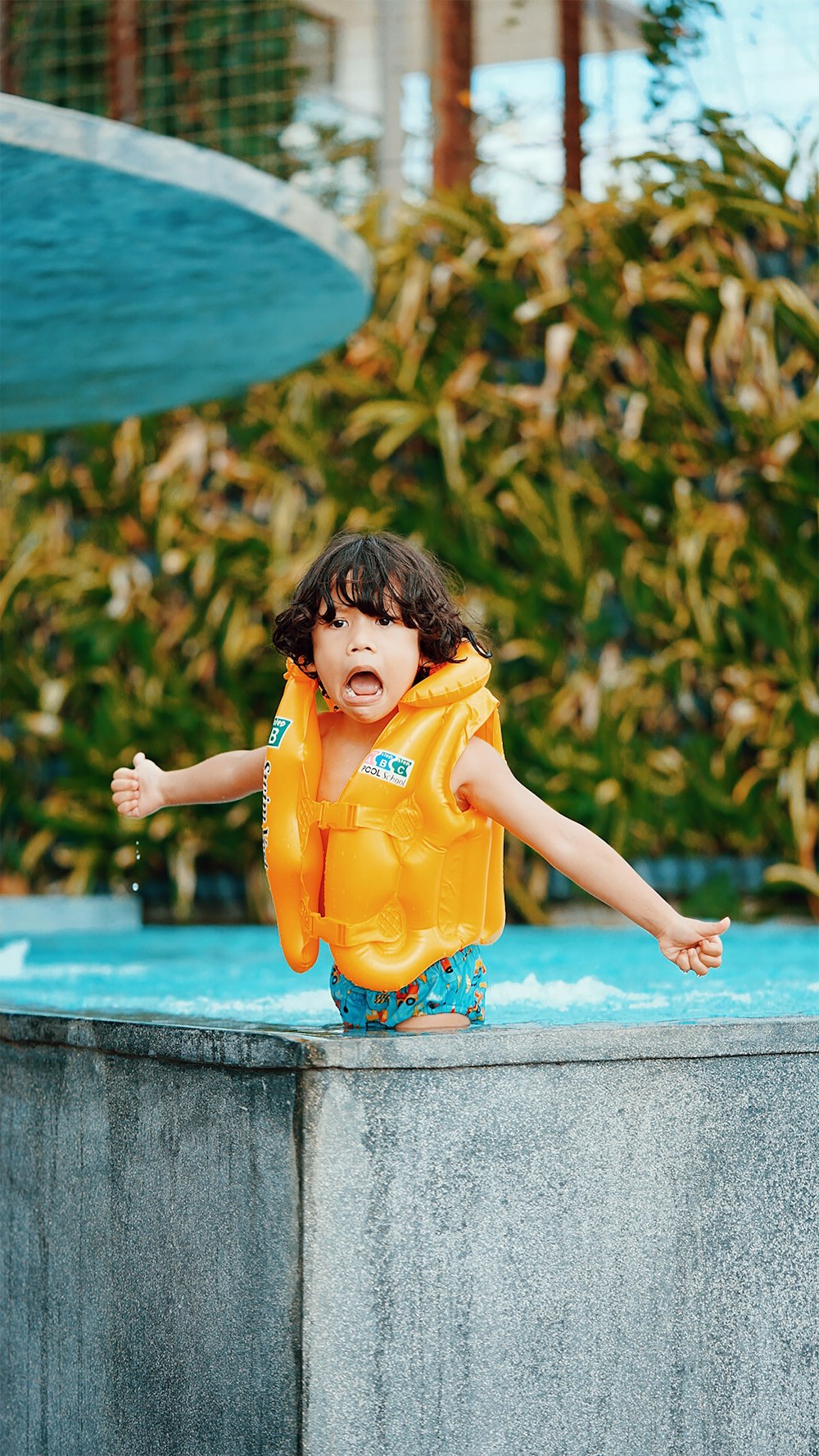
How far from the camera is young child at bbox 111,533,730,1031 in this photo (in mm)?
2170

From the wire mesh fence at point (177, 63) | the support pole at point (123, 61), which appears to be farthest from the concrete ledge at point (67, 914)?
the support pole at point (123, 61)

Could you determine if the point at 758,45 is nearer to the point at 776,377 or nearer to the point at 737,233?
the point at 737,233

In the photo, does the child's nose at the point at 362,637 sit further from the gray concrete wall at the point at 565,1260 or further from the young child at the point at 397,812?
the gray concrete wall at the point at 565,1260

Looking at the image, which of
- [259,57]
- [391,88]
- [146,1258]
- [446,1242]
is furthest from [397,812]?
[259,57]

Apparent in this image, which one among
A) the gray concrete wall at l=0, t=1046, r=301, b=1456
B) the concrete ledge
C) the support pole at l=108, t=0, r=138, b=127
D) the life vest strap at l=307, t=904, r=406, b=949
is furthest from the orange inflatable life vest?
the support pole at l=108, t=0, r=138, b=127

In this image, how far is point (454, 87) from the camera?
710 cm

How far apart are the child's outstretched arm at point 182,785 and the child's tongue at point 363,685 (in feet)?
0.85

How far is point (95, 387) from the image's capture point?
16.9 ft

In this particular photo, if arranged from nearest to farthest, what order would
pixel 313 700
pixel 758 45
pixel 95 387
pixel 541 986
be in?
pixel 313 700 → pixel 541 986 → pixel 95 387 → pixel 758 45

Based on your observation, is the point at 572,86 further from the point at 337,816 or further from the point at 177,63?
the point at 337,816

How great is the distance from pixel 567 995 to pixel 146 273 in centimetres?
205

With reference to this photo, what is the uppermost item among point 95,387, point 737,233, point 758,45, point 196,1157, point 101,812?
point 758,45

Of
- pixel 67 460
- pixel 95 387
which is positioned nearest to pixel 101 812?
pixel 67 460

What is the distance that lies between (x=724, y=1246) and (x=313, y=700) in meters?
0.87
